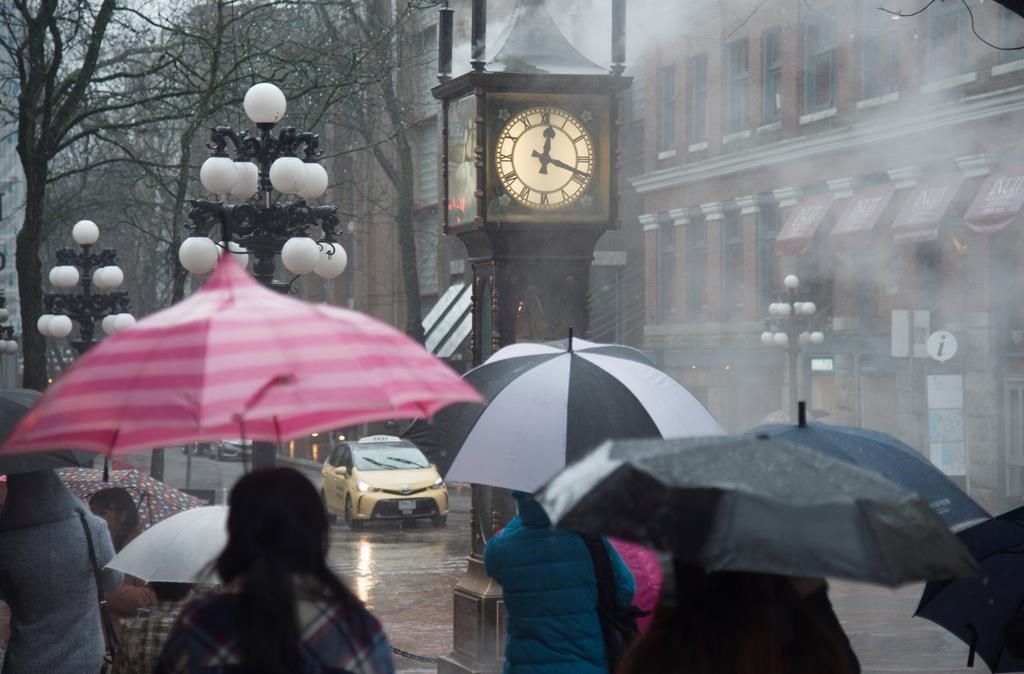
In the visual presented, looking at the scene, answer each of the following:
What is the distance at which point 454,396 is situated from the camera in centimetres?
349

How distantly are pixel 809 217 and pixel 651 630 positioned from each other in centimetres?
2808

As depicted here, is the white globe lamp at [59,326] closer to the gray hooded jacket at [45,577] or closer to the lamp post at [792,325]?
the lamp post at [792,325]

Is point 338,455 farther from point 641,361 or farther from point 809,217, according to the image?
point 641,361

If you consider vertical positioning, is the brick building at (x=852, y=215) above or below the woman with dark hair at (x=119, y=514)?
above

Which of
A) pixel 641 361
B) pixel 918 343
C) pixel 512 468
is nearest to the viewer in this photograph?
pixel 512 468

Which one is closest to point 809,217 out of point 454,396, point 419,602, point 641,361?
point 419,602

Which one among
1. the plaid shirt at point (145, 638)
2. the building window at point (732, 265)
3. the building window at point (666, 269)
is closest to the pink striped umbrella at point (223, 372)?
the plaid shirt at point (145, 638)

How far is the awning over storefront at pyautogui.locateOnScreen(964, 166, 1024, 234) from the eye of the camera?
24375mm

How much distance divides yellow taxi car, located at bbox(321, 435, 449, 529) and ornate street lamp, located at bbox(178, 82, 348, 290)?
1144cm

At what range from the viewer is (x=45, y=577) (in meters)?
5.86

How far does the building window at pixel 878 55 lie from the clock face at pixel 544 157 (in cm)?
1936

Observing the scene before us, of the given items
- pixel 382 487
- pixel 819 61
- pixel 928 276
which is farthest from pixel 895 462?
pixel 819 61

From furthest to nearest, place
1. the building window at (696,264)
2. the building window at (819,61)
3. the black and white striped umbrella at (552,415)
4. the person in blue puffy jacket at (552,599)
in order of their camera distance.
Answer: the building window at (696,264) < the building window at (819,61) < the black and white striped umbrella at (552,415) < the person in blue puffy jacket at (552,599)

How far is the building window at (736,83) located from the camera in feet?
110
